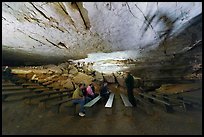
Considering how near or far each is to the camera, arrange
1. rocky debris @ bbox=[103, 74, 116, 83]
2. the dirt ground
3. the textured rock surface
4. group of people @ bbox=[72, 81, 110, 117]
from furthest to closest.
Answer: rocky debris @ bbox=[103, 74, 116, 83] → group of people @ bbox=[72, 81, 110, 117] → the dirt ground → the textured rock surface

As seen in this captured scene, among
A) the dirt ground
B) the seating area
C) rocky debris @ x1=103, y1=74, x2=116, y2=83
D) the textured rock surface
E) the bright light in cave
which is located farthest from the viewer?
the bright light in cave

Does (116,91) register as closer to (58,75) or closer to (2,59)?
(58,75)

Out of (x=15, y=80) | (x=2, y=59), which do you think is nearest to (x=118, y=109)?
(x=15, y=80)

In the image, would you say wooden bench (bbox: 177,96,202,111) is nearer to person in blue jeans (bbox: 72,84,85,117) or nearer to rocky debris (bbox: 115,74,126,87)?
rocky debris (bbox: 115,74,126,87)

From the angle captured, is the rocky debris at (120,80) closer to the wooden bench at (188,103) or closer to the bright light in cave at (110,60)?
the bright light in cave at (110,60)

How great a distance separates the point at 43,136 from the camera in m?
1.57

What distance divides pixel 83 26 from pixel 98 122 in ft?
3.51

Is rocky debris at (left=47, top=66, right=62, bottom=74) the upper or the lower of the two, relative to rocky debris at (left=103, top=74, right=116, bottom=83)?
upper

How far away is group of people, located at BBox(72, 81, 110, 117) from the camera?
2.02 meters

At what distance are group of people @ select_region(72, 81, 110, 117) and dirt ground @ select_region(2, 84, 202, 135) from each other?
12 cm

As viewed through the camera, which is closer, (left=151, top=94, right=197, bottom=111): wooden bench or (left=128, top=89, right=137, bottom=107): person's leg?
(left=128, top=89, right=137, bottom=107): person's leg

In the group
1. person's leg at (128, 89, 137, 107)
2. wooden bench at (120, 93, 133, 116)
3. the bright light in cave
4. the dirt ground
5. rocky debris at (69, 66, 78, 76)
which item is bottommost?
the dirt ground

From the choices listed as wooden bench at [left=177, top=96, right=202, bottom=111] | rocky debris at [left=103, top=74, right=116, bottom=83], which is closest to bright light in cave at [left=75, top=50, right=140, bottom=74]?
rocky debris at [left=103, top=74, right=116, bottom=83]

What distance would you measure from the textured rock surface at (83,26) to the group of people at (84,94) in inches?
19.9
